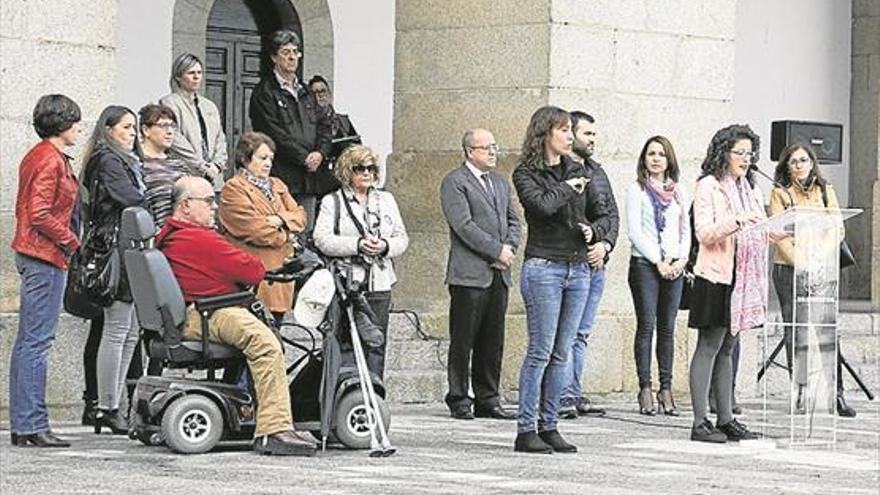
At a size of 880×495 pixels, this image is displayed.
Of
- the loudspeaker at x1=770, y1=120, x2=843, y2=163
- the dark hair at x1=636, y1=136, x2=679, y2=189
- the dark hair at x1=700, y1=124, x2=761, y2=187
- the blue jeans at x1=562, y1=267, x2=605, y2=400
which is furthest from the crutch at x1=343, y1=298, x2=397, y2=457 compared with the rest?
the loudspeaker at x1=770, y1=120, x2=843, y2=163

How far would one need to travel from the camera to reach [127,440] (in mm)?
13461

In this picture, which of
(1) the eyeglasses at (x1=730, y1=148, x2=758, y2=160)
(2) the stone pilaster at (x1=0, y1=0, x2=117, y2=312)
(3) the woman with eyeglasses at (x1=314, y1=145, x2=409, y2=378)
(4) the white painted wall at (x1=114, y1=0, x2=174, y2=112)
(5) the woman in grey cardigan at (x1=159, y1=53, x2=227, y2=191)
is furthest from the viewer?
(4) the white painted wall at (x1=114, y1=0, x2=174, y2=112)

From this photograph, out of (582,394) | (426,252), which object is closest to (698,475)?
(582,394)

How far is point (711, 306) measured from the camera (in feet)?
45.9

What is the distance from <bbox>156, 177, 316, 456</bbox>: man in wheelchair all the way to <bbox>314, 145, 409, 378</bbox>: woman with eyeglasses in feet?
4.50

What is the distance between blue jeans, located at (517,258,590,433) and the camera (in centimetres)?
1316

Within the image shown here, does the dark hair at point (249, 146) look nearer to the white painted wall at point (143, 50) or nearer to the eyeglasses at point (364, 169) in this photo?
the eyeglasses at point (364, 169)

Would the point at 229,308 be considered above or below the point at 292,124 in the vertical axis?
below

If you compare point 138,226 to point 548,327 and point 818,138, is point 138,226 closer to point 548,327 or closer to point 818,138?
point 548,327

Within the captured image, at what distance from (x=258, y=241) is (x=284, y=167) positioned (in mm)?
2564

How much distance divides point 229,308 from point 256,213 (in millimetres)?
1152

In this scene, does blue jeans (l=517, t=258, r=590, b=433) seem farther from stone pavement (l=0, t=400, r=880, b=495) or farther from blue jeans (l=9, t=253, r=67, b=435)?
blue jeans (l=9, t=253, r=67, b=435)

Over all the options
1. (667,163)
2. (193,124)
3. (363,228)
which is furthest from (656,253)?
(193,124)

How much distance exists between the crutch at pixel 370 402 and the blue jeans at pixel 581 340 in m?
2.60
